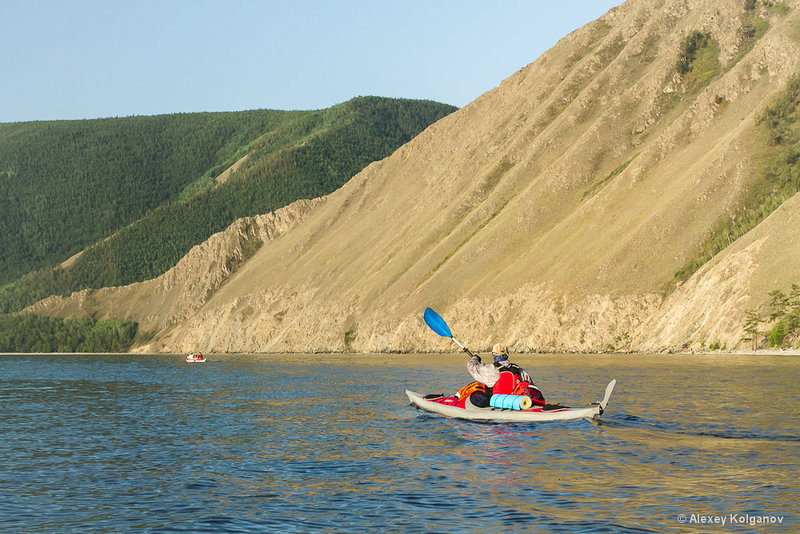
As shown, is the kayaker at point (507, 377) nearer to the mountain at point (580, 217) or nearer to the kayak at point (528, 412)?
the kayak at point (528, 412)

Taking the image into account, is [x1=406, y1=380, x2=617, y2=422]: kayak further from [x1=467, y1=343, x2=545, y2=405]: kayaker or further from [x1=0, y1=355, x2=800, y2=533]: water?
[x1=467, y1=343, x2=545, y2=405]: kayaker

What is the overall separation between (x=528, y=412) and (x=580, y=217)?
320 feet

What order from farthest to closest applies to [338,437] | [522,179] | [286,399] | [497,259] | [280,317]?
[280,317] < [522,179] < [497,259] < [286,399] < [338,437]

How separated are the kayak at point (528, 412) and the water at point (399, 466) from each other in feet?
1.91

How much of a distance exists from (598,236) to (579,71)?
57840 mm

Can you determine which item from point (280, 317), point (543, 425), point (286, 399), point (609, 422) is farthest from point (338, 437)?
point (280, 317)

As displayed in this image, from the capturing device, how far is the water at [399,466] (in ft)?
70.5

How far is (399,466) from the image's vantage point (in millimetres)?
28906

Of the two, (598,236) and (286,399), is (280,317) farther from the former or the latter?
(286,399)

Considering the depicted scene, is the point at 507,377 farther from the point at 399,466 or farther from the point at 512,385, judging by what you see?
the point at 399,466

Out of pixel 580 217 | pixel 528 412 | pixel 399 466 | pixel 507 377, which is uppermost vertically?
pixel 580 217

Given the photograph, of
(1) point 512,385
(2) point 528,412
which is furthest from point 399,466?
(1) point 512,385

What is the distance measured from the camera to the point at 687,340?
321 feet

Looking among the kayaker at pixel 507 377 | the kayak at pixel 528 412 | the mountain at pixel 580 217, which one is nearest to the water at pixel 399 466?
the kayak at pixel 528 412
